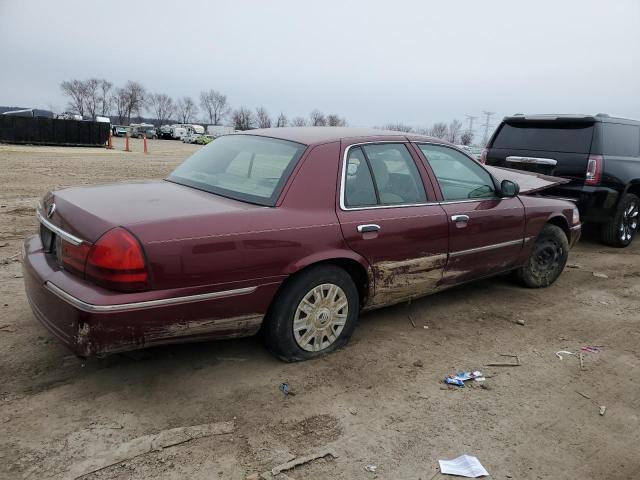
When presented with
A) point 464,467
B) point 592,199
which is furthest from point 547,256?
point 464,467

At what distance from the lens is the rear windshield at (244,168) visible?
3465 mm

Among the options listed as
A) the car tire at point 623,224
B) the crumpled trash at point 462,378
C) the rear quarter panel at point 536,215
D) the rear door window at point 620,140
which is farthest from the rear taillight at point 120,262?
the car tire at point 623,224

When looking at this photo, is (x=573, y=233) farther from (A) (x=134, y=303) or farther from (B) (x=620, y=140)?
(A) (x=134, y=303)

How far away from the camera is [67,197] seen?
10.8ft

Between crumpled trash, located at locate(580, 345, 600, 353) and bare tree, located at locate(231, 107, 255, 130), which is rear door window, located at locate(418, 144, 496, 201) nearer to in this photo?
crumpled trash, located at locate(580, 345, 600, 353)

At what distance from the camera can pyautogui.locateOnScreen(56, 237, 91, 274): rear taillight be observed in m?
2.83

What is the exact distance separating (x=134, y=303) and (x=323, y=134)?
6.23 ft

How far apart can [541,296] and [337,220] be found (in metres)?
2.86

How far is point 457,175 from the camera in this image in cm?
446

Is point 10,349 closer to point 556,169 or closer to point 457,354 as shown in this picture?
point 457,354

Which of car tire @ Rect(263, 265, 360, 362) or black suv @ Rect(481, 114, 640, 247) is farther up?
black suv @ Rect(481, 114, 640, 247)

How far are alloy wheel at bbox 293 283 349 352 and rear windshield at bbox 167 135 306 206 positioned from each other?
69 cm

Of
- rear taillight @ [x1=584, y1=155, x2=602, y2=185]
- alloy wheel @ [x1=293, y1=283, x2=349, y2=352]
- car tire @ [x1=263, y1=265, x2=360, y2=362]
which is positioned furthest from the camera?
rear taillight @ [x1=584, y1=155, x2=602, y2=185]

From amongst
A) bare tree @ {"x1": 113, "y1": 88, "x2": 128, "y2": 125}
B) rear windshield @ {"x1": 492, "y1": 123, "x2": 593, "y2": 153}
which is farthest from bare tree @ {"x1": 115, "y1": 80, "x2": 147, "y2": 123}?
rear windshield @ {"x1": 492, "y1": 123, "x2": 593, "y2": 153}
